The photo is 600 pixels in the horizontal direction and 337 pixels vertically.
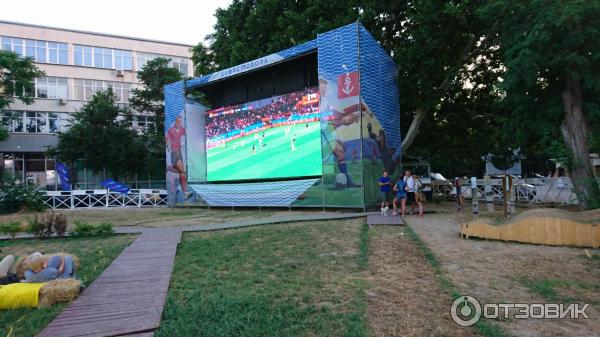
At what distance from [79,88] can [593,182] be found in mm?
43816

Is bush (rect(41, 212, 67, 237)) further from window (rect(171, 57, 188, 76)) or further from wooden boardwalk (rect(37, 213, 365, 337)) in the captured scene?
window (rect(171, 57, 188, 76))

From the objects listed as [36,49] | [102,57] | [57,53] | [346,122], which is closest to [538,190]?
[346,122]

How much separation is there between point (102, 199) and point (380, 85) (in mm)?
19383

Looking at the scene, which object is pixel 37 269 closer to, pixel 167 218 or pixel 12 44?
pixel 167 218

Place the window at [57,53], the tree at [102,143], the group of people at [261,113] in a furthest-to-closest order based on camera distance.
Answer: the window at [57,53] < the tree at [102,143] < the group of people at [261,113]

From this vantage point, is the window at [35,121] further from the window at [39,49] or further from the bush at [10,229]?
the bush at [10,229]

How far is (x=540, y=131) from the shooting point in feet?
41.8

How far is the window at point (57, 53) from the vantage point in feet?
127

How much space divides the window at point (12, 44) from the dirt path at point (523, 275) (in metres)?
43.2

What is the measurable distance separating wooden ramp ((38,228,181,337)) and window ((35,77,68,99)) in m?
38.7

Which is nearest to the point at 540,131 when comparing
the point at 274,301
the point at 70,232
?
the point at 274,301

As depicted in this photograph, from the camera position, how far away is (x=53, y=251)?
8734 mm

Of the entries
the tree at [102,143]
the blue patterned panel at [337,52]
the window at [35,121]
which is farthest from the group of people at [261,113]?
the window at [35,121]

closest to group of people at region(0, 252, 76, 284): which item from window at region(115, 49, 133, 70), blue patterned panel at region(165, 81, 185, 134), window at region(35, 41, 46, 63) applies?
blue patterned panel at region(165, 81, 185, 134)
